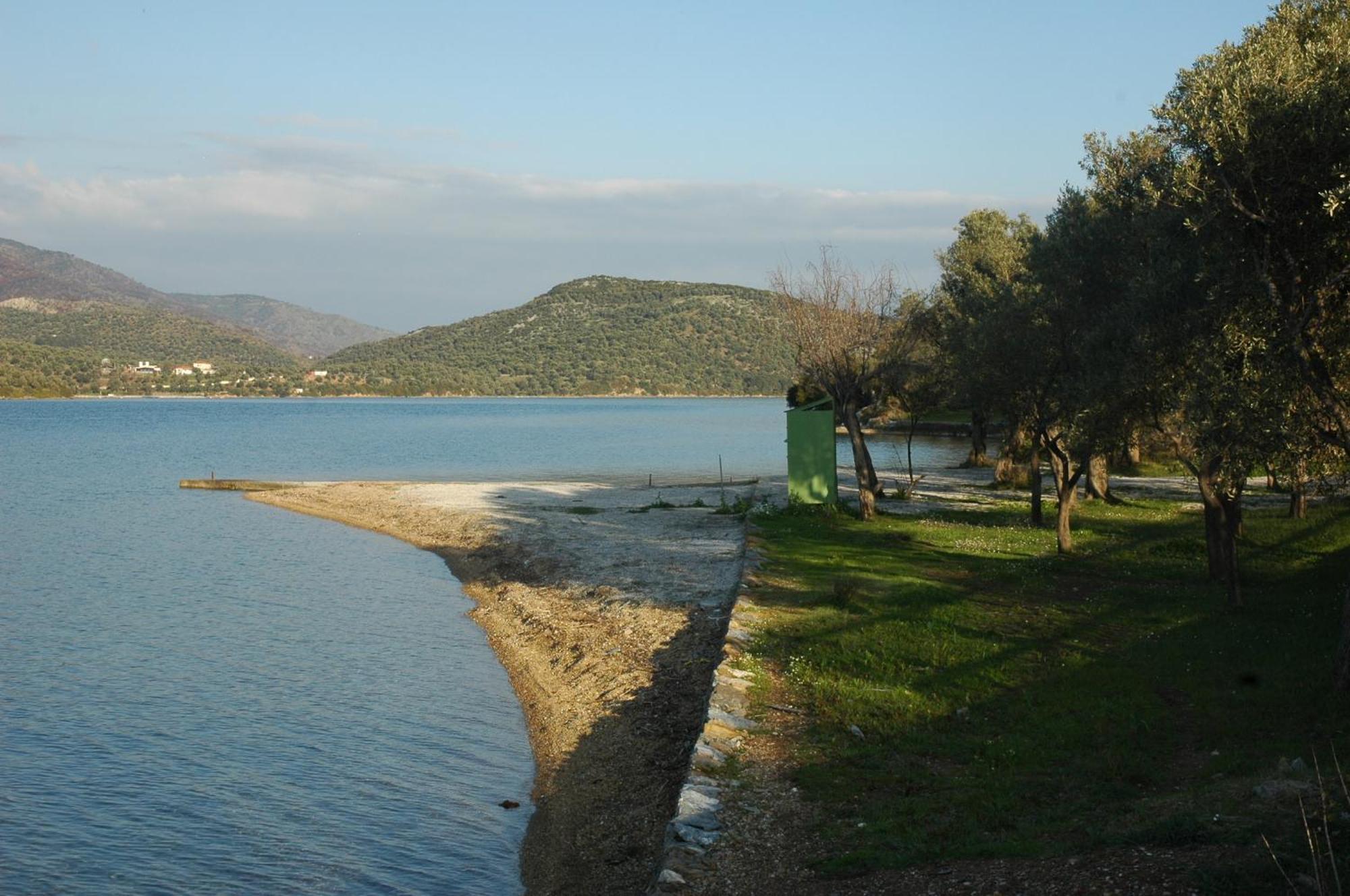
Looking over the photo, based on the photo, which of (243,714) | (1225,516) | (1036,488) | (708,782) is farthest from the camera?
(1036,488)

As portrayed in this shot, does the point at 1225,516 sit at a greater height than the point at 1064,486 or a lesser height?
lesser

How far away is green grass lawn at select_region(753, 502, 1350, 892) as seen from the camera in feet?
30.7

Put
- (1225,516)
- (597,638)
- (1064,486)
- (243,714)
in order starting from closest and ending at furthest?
1. (243,714)
2. (1225,516)
3. (597,638)
4. (1064,486)

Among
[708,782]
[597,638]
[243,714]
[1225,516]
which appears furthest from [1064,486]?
[243,714]

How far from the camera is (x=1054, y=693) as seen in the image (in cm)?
1335

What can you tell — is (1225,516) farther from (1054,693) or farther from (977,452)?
(977,452)

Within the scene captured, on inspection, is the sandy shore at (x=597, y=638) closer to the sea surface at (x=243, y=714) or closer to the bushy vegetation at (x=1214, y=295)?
the sea surface at (x=243, y=714)

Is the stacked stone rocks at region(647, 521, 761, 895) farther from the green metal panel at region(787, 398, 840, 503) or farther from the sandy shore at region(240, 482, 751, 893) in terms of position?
the green metal panel at region(787, 398, 840, 503)

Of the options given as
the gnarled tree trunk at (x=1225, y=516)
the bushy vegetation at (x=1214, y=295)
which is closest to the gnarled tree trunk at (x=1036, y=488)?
the bushy vegetation at (x=1214, y=295)

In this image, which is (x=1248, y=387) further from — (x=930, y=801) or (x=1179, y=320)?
(x=930, y=801)

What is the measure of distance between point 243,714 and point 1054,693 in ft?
40.1

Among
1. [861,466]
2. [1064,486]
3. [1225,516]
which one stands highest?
[861,466]

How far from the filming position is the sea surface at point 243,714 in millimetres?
12484

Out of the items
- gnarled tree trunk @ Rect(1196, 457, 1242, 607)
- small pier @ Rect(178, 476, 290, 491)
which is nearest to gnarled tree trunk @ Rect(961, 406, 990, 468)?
small pier @ Rect(178, 476, 290, 491)
